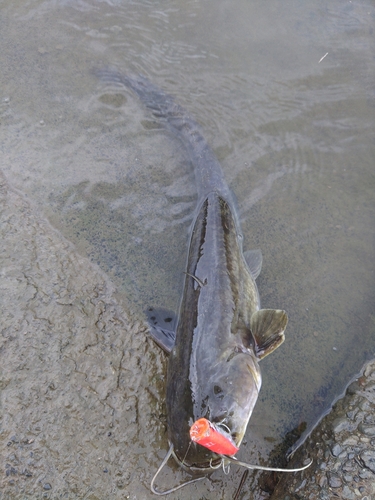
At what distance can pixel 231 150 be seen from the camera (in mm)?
4520

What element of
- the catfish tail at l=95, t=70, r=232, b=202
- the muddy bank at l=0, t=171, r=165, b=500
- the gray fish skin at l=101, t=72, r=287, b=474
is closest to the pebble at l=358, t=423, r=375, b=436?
the gray fish skin at l=101, t=72, r=287, b=474

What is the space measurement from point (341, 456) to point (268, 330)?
35.3 inches

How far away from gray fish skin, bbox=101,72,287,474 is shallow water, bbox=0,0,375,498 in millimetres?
237

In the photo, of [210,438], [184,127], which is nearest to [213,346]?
[210,438]

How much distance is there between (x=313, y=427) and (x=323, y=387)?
33cm

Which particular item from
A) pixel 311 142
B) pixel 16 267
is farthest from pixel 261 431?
pixel 311 142

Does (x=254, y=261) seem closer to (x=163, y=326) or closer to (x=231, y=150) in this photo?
(x=163, y=326)

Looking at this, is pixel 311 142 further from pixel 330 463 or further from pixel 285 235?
pixel 330 463

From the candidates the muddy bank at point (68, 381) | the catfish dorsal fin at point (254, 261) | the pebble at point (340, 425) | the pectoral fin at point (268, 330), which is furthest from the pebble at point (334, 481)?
the catfish dorsal fin at point (254, 261)

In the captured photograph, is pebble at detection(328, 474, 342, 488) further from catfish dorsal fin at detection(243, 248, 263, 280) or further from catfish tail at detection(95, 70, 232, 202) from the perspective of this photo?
catfish tail at detection(95, 70, 232, 202)

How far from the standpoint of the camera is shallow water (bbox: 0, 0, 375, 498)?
3.40m

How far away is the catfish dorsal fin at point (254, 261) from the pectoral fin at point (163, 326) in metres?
0.84

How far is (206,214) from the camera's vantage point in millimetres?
3693

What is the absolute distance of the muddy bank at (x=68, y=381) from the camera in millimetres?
2535
